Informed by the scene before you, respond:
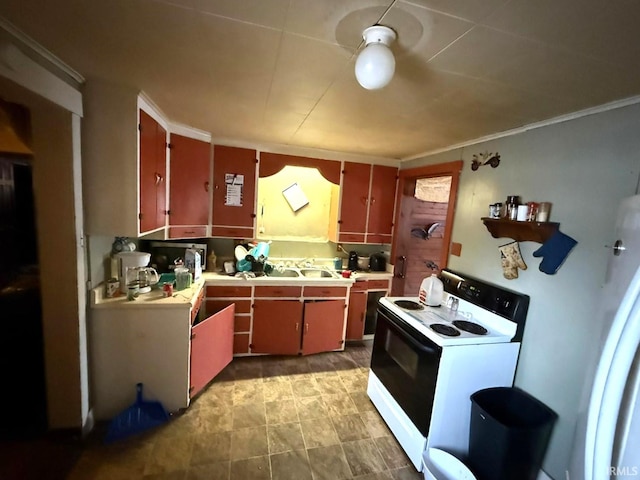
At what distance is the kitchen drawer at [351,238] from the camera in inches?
128

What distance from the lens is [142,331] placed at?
1979 mm

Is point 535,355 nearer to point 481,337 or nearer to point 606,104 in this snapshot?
point 481,337

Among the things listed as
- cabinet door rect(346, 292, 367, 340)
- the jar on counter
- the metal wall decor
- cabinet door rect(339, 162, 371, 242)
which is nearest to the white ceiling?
the metal wall decor

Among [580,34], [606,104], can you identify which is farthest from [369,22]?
[606,104]

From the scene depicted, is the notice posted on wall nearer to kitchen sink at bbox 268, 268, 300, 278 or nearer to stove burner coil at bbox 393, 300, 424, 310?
kitchen sink at bbox 268, 268, 300, 278

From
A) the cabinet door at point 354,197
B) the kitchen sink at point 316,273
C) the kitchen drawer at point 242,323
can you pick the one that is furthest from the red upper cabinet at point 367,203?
the kitchen drawer at point 242,323

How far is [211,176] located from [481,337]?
2.59 metres

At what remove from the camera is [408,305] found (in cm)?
224

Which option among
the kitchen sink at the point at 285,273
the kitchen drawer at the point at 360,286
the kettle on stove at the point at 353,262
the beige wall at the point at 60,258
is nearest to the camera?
the beige wall at the point at 60,258

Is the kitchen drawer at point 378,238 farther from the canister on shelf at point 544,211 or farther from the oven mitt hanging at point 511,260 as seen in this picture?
the canister on shelf at point 544,211

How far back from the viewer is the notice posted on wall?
2863mm

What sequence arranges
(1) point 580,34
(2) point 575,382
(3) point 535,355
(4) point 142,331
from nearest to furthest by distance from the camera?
(1) point 580,34 → (2) point 575,382 → (3) point 535,355 → (4) point 142,331

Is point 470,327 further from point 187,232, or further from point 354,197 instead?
point 187,232

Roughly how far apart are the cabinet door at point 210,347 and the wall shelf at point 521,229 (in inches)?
85.1
